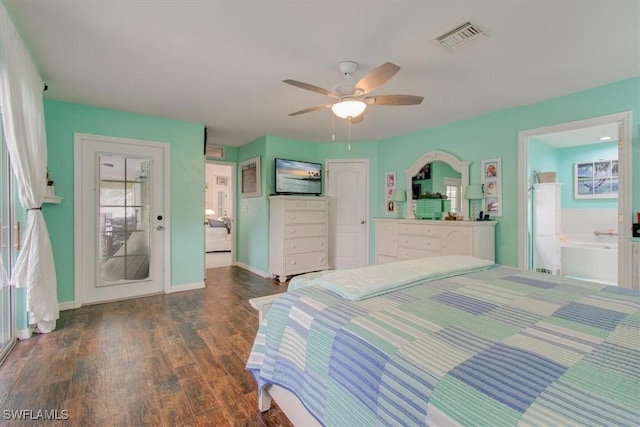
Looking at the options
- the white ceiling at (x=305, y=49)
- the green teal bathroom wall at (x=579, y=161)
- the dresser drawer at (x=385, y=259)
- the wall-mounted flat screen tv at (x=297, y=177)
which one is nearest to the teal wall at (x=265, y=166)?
the wall-mounted flat screen tv at (x=297, y=177)

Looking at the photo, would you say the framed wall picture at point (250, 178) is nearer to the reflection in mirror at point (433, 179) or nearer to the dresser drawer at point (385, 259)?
the dresser drawer at point (385, 259)

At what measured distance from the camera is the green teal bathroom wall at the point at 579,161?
15.3 feet

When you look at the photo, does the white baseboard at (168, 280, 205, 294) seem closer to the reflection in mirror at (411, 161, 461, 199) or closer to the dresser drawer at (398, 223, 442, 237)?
the dresser drawer at (398, 223, 442, 237)

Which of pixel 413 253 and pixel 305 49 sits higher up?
pixel 305 49

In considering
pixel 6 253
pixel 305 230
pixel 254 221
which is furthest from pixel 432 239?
pixel 6 253


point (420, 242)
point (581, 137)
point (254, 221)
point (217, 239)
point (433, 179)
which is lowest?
point (217, 239)

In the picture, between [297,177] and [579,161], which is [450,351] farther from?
[579,161]

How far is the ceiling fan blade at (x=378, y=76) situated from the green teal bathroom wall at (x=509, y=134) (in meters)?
2.24

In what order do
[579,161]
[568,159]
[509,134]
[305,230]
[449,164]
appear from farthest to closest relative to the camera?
[568,159]
[579,161]
[305,230]
[449,164]
[509,134]

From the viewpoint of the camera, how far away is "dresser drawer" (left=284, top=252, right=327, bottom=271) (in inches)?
175

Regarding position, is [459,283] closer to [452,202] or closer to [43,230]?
[452,202]

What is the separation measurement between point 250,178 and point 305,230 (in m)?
1.45

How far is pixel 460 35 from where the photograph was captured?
6.31ft

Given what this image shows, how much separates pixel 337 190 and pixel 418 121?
6.02 feet
